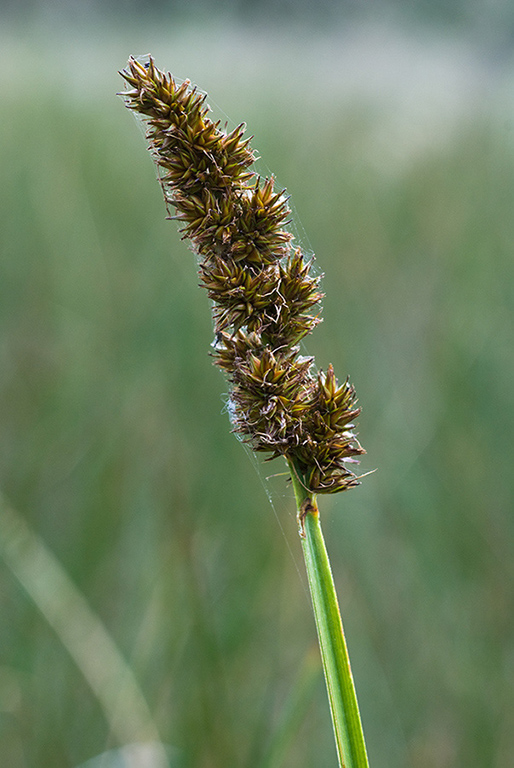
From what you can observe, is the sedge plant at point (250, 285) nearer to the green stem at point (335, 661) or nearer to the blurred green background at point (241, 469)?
the green stem at point (335, 661)

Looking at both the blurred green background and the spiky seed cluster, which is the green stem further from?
the blurred green background

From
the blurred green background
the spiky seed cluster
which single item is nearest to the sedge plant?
the spiky seed cluster

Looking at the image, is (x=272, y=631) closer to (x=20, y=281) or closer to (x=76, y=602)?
(x=76, y=602)

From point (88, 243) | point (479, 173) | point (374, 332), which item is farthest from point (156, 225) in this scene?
point (479, 173)

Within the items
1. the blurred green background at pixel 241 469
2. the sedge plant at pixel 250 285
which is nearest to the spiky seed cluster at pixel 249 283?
the sedge plant at pixel 250 285

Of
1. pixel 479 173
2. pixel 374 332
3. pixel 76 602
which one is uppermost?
pixel 479 173
